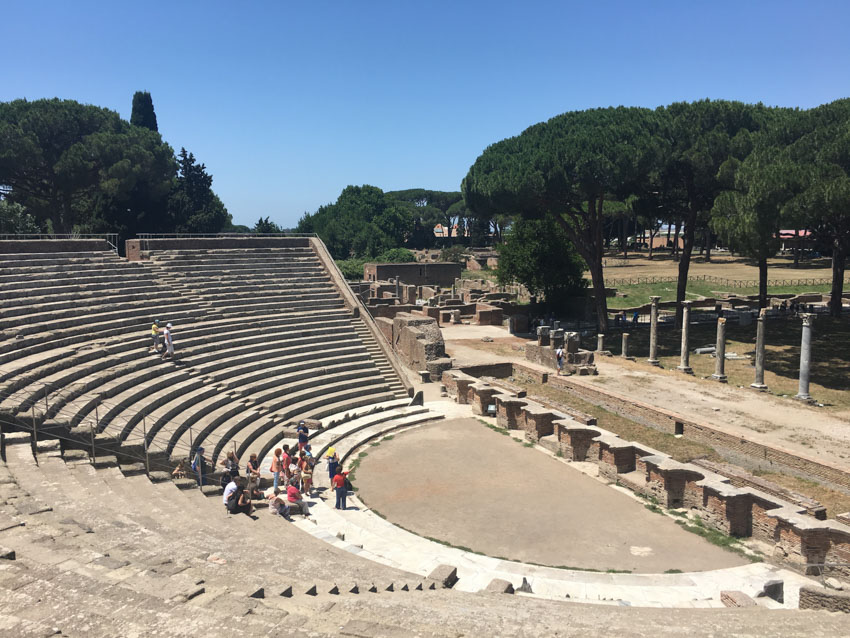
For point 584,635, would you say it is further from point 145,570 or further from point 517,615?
point 145,570

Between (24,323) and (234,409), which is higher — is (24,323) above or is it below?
above

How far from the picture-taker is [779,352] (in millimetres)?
30484

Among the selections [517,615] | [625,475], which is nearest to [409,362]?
[625,475]

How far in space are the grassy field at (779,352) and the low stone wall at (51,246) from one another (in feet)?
77.8

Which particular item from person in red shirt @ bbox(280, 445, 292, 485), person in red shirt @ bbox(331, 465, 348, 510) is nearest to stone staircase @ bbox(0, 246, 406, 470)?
person in red shirt @ bbox(280, 445, 292, 485)

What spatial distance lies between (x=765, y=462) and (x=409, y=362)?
14.7 m

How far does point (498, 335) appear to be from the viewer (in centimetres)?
3884

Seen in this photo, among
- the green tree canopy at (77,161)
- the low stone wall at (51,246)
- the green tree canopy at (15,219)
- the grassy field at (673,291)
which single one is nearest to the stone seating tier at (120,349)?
the low stone wall at (51,246)

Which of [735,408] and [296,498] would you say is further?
[735,408]

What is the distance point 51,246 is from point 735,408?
24.4m

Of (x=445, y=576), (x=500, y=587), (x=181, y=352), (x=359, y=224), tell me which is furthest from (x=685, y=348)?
(x=359, y=224)

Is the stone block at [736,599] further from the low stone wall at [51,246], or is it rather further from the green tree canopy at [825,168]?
the low stone wall at [51,246]

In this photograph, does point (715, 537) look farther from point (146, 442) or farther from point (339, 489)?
point (146, 442)

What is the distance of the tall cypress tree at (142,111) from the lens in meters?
55.0
